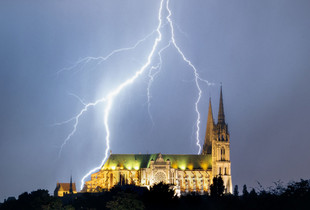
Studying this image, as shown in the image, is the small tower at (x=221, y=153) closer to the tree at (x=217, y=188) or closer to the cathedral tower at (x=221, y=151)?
the cathedral tower at (x=221, y=151)

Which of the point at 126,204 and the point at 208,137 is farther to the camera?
the point at 208,137

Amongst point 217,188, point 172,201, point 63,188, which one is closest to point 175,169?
point 217,188

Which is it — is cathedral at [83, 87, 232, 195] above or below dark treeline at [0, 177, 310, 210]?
above

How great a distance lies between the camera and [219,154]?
110875mm

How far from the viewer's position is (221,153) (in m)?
111

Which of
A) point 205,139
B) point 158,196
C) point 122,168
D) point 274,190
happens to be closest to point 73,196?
point 122,168

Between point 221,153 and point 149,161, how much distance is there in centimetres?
1376

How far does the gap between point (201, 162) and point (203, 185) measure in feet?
15.9

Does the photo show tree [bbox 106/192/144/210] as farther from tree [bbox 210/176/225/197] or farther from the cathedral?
the cathedral

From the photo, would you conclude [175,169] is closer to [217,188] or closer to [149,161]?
[149,161]

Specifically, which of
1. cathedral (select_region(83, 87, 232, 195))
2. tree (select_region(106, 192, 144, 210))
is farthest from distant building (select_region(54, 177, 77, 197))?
tree (select_region(106, 192, 144, 210))

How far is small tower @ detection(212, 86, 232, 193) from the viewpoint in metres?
110

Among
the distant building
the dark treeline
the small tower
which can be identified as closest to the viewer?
the dark treeline

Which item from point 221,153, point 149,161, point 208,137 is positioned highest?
point 208,137
